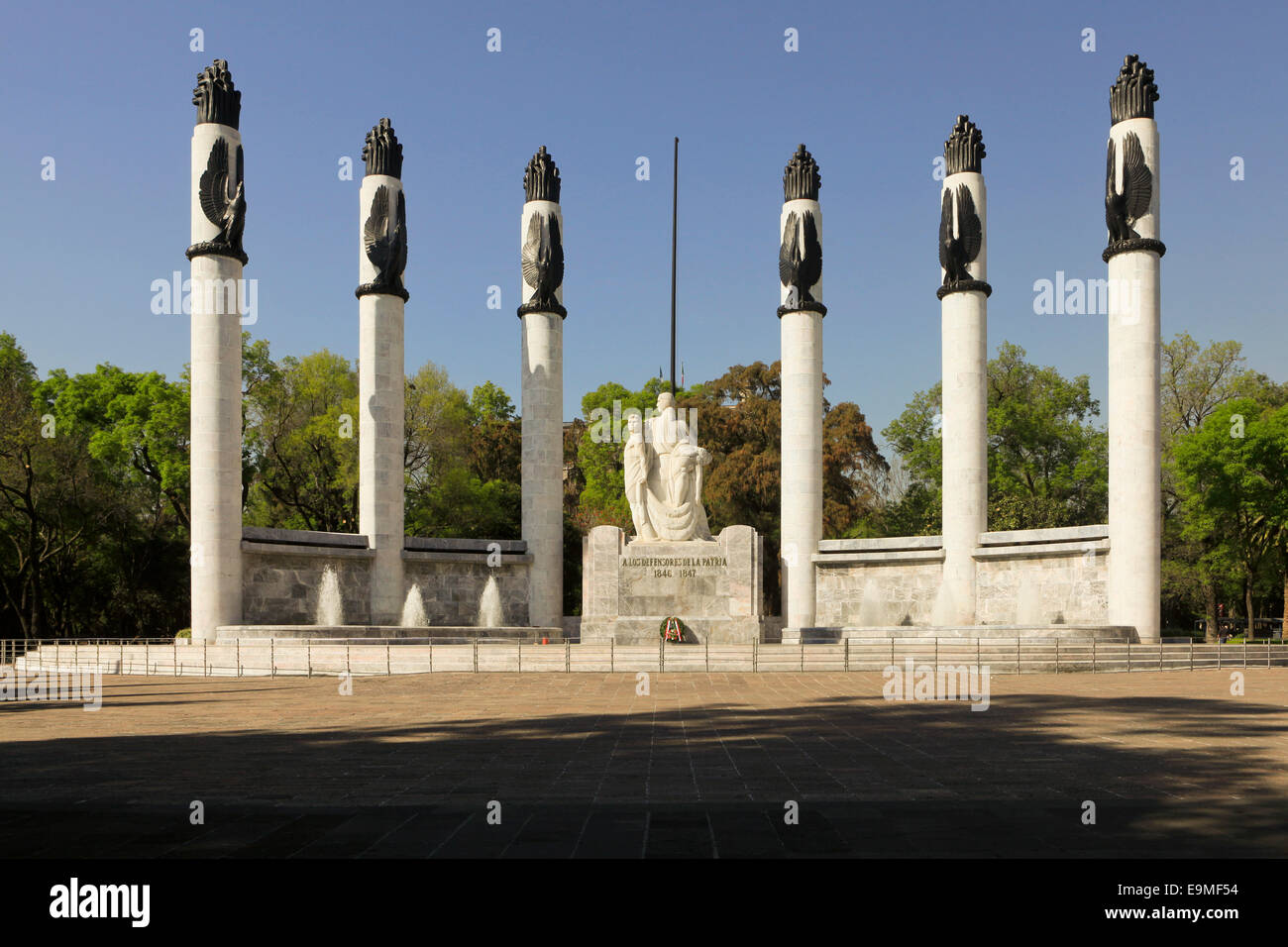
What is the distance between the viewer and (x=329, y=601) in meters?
35.9

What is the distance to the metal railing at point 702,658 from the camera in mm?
25578

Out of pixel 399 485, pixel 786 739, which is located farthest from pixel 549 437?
pixel 786 739

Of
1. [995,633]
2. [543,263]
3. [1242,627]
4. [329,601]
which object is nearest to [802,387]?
[543,263]

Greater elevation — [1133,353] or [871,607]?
[1133,353]

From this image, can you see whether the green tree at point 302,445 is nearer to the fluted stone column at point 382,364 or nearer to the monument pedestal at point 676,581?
the fluted stone column at point 382,364

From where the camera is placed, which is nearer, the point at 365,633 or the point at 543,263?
the point at 365,633

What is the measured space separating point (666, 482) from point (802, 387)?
8.48 meters

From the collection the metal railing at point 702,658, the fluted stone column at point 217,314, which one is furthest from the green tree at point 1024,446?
the fluted stone column at point 217,314

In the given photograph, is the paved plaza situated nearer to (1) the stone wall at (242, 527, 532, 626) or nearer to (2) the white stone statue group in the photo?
(2) the white stone statue group

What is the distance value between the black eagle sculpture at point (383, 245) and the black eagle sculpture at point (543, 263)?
4692mm

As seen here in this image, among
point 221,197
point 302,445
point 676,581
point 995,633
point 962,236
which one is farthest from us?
point 302,445

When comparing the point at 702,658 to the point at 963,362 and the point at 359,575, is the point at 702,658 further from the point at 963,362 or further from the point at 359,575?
the point at 963,362

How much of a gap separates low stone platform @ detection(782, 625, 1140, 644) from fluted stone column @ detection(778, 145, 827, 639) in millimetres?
5035

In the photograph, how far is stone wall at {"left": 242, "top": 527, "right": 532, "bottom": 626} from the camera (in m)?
34.8
